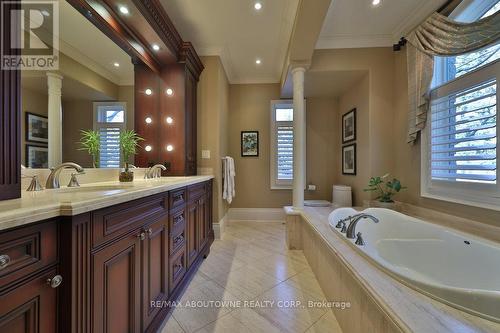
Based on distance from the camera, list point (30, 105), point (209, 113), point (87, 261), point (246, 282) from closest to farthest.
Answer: point (87, 261)
point (30, 105)
point (246, 282)
point (209, 113)

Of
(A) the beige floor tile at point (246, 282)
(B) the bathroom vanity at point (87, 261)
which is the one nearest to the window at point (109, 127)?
(B) the bathroom vanity at point (87, 261)

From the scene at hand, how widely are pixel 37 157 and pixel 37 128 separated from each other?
0.16 m

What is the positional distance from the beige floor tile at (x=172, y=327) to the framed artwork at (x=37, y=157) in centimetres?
124

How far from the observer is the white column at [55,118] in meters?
1.26

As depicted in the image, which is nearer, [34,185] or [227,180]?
[34,185]

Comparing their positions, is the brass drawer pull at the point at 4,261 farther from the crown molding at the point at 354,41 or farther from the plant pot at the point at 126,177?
the crown molding at the point at 354,41

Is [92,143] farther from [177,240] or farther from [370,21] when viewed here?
[370,21]

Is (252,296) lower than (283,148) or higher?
lower

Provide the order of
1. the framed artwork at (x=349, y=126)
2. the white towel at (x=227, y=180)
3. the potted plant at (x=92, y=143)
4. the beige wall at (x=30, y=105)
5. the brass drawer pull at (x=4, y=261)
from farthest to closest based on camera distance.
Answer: the framed artwork at (x=349, y=126), the white towel at (x=227, y=180), the potted plant at (x=92, y=143), the beige wall at (x=30, y=105), the brass drawer pull at (x=4, y=261)

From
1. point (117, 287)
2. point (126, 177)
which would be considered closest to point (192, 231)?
point (126, 177)

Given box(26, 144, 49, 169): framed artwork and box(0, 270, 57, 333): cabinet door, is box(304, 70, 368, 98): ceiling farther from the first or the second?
box(0, 270, 57, 333): cabinet door

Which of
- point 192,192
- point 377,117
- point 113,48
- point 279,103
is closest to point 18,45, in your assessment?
point 113,48

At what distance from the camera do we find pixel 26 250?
25.1 inches

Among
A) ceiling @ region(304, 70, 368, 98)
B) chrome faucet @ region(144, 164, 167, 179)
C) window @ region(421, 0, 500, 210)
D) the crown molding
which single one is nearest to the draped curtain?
window @ region(421, 0, 500, 210)
